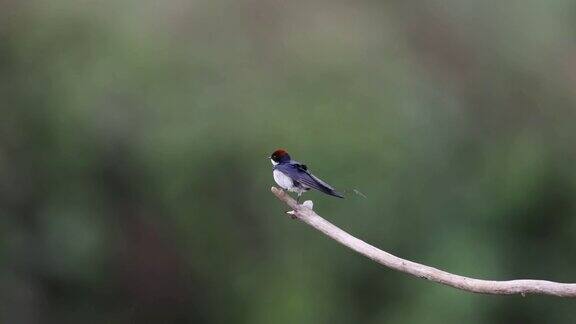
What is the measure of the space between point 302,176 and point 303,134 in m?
1.30

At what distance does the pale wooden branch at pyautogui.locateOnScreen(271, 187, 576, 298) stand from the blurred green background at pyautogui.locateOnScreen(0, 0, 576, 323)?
137 cm

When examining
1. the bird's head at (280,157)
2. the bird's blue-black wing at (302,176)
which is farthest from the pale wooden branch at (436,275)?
the bird's head at (280,157)

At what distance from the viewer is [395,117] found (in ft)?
10.0

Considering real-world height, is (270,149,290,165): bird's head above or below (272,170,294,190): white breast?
above

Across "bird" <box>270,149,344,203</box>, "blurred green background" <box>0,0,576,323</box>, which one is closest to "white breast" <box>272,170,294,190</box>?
"bird" <box>270,149,344,203</box>

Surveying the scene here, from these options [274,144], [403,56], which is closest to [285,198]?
[274,144]

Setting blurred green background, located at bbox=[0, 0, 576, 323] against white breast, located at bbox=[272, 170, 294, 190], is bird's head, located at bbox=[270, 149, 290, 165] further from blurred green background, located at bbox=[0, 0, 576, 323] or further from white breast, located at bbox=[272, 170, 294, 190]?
blurred green background, located at bbox=[0, 0, 576, 323]

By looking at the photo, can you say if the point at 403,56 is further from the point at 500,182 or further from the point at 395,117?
the point at 500,182

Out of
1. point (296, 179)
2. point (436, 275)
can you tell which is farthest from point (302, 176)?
point (436, 275)

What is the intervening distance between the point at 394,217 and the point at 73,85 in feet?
3.88

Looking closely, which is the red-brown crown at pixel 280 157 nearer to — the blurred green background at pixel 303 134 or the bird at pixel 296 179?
the bird at pixel 296 179

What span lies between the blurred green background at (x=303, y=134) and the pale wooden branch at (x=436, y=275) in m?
1.37

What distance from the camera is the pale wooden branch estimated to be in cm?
149

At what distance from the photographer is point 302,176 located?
172 centimetres
